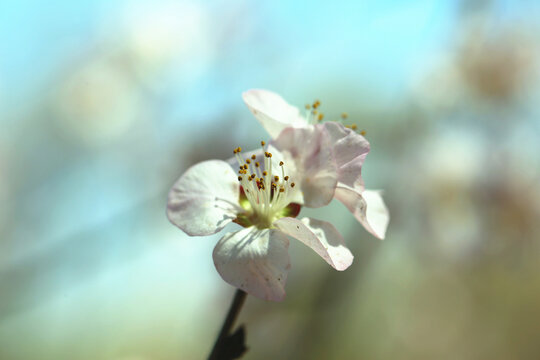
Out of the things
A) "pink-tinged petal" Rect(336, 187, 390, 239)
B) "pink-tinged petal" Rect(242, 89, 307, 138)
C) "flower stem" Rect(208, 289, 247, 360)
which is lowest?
"flower stem" Rect(208, 289, 247, 360)

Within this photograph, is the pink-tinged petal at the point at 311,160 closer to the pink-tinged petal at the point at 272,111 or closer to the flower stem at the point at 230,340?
the pink-tinged petal at the point at 272,111

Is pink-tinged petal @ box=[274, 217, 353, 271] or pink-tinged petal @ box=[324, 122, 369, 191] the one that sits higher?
pink-tinged petal @ box=[324, 122, 369, 191]

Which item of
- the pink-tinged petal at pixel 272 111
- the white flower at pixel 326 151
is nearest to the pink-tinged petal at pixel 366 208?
the white flower at pixel 326 151

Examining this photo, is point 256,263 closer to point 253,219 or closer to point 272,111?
point 253,219

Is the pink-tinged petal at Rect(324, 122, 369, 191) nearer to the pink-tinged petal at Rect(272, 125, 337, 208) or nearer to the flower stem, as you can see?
the pink-tinged petal at Rect(272, 125, 337, 208)

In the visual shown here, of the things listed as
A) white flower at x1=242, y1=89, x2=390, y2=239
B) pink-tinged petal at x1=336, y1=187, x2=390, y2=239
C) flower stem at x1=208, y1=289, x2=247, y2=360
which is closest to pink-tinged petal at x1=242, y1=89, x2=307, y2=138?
white flower at x1=242, y1=89, x2=390, y2=239

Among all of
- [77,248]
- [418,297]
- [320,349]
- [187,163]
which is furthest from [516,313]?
[77,248]

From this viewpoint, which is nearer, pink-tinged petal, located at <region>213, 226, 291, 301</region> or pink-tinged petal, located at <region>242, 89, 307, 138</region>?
pink-tinged petal, located at <region>213, 226, 291, 301</region>
